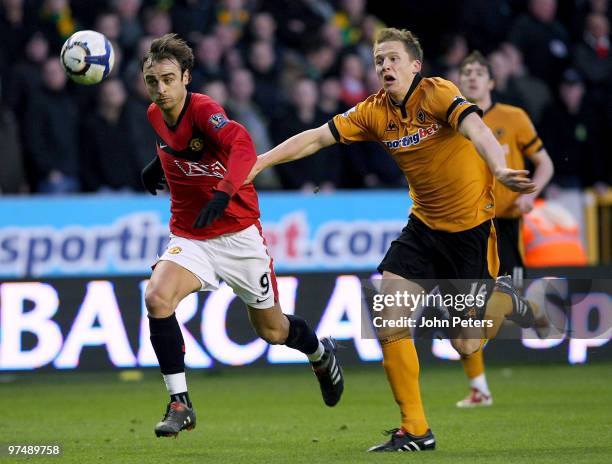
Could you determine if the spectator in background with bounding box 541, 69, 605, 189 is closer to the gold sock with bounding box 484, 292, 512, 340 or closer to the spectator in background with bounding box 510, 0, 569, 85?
the spectator in background with bounding box 510, 0, 569, 85

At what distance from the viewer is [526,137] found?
10391 millimetres

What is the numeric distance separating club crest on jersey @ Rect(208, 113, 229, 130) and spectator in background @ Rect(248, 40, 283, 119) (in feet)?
25.4

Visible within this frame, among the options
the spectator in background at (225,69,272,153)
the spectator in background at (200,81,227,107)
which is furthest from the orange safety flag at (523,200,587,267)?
the spectator in background at (200,81,227,107)

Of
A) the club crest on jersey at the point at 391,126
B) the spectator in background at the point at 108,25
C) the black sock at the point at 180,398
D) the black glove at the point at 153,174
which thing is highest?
the spectator in background at the point at 108,25

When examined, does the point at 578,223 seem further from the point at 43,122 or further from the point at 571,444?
the point at 571,444

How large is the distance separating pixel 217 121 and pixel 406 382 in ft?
6.14

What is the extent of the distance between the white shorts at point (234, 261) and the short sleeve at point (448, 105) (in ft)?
4.83

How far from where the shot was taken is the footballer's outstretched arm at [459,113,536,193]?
269 inches

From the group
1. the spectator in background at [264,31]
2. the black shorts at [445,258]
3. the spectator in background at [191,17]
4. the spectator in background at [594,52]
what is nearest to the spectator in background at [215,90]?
the spectator in background at [191,17]

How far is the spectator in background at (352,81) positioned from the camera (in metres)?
16.1

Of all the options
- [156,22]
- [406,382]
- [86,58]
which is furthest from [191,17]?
[406,382]

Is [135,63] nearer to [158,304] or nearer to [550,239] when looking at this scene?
[550,239]

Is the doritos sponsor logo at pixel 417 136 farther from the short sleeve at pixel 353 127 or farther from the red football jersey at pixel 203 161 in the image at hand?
the red football jersey at pixel 203 161

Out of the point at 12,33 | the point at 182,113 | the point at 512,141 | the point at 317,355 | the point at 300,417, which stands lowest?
the point at 300,417
